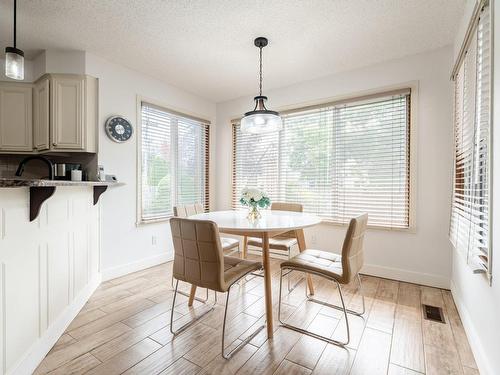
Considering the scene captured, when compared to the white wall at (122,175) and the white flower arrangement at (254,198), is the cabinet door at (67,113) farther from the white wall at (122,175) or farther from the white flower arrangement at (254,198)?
the white flower arrangement at (254,198)

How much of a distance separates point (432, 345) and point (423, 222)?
54.2 inches

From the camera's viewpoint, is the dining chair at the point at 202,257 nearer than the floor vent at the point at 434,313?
Yes

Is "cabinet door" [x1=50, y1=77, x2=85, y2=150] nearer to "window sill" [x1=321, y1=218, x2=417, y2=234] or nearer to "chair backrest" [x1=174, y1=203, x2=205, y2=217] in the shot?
"chair backrest" [x1=174, y1=203, x2=205, y2=217]

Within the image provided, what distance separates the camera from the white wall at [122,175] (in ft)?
9.43

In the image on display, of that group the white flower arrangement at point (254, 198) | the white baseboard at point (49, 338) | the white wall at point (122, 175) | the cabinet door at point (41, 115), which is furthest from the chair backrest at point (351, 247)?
the cabinet door at point (41, 115)

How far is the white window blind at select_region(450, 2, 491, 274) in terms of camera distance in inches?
57.7

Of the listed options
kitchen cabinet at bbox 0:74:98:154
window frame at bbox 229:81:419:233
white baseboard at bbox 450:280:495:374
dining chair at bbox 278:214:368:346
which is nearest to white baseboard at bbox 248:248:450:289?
white baseboard at bbox 450:280:495:374

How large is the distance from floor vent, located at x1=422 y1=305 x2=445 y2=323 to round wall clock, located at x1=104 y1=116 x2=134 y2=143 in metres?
3.52

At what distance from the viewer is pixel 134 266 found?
3.16 m

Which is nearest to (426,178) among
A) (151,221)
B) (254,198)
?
(254,198)

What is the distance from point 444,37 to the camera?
96.4 inches

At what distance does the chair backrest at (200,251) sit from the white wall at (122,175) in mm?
1713

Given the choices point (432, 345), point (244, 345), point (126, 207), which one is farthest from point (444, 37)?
point (126, 207)

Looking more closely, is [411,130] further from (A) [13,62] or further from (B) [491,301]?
(A) [13,62]
